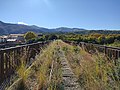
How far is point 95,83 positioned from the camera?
5.35 m

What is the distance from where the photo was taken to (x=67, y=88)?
21.6ft

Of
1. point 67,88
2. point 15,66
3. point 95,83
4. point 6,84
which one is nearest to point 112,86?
point 95,83

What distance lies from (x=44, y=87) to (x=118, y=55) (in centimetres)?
331

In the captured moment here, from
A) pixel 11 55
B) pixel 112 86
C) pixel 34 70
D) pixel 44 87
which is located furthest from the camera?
pixel 34 70

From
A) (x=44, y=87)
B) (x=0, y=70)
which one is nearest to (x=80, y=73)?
(x=44, y=87)

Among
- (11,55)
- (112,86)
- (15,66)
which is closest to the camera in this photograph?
(112,86)

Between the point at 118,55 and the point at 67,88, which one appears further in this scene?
the point at 118,55

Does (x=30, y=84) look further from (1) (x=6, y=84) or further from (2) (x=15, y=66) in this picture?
(2) (x=15, y=66)

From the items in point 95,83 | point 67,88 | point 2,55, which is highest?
point 2,55

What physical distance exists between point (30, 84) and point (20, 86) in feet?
1.61

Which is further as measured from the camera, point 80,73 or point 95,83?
point 80,73

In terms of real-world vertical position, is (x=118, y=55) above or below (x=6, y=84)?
above

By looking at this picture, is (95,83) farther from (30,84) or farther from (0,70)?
(0,70)

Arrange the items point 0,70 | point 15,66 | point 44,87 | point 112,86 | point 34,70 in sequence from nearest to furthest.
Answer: point 112,86 → point 44,87 → point 0,70 → point 15,66 → point 34,70
